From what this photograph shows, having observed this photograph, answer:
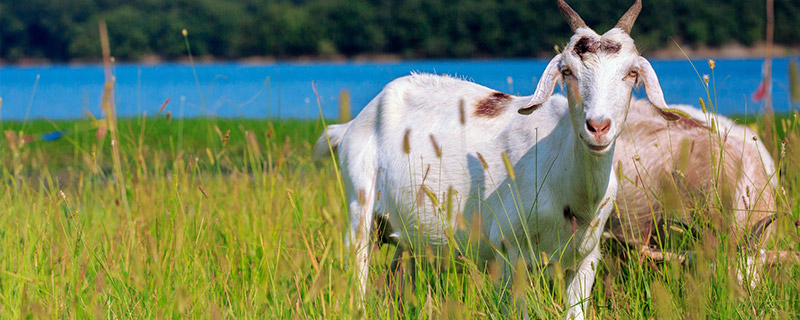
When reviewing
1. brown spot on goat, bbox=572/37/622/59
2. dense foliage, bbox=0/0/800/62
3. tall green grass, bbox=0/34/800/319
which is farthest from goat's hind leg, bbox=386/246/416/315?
dense foliage, bbox=0/0/800/62

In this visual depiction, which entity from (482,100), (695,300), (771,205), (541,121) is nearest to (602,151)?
(695,300)

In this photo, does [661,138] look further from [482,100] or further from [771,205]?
[482,100]

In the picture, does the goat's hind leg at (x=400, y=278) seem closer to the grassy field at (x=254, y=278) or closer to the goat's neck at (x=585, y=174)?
the grassy field at (x=254, y=278)

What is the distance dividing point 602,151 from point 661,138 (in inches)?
74.6

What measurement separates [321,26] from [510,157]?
52.3m

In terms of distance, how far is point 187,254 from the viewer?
115 inches

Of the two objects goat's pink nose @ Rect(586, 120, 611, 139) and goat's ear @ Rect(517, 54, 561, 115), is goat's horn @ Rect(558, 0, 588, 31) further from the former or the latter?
goat's pink nose @ Rect(586, 120, 611, 139)

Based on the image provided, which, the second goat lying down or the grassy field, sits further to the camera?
the second goat lying down

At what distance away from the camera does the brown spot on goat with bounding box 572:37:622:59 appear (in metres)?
2.33

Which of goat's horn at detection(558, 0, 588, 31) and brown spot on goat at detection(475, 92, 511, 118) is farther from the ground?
goat's horn at detection(558, 0, 588, 31)

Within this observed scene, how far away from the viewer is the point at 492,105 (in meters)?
3.25

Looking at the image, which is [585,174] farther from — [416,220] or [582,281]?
[416,220]

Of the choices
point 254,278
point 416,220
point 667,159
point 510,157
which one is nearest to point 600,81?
point 510,157

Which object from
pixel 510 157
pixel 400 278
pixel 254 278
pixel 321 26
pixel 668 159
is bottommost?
pixel 400 278
